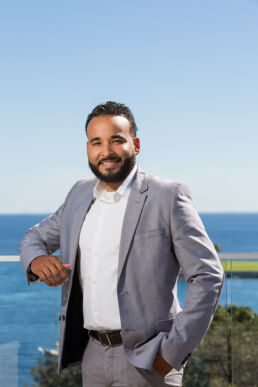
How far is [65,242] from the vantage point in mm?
2076

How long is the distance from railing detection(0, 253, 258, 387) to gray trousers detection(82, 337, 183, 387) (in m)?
1.07

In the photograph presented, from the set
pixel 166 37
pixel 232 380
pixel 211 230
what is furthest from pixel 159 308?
pixel 211 230

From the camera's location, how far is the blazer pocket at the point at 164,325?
1.84 m

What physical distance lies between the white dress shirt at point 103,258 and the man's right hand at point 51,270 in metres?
0.07

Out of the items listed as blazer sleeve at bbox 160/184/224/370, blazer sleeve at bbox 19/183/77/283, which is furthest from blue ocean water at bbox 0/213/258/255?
blazer sleeve at bbox 160/184/224/370

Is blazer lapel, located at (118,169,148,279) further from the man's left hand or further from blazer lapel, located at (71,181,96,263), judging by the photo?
the man's left hand

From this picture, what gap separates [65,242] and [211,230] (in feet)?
247

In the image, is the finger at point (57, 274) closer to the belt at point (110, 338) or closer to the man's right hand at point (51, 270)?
the man's right hand at point (51, 270)

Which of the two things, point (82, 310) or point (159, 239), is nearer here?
point (159, 239)

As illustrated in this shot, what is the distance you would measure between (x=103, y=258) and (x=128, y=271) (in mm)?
114

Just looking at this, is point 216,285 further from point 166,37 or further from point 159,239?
point 166,37

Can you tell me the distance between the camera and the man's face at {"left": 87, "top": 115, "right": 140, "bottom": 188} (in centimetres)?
193

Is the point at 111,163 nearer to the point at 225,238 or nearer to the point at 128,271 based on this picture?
the point at 128,271

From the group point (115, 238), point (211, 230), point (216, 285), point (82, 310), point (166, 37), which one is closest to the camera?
point (216, 285)
